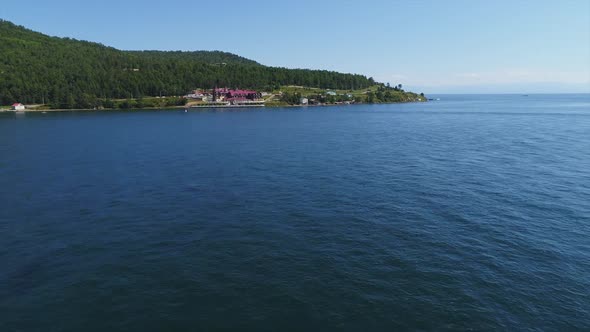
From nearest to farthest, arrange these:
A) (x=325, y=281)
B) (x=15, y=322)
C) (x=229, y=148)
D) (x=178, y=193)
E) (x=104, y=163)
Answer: (x=15, y=322), (x=325, y=281), (x=178, y=193), (x=104, y=163), (x=229, y=148)

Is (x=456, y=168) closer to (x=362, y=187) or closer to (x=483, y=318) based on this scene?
(x=362, y=187)

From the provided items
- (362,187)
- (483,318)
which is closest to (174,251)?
(483,318)

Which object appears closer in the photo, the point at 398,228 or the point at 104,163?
the point at 398,228

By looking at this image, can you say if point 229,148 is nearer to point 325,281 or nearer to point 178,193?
point 178,193

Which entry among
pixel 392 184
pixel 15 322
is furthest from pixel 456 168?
pixel 15 322

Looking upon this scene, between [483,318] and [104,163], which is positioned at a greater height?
[104,163]

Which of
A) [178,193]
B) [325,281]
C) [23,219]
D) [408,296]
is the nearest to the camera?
[408,296]
